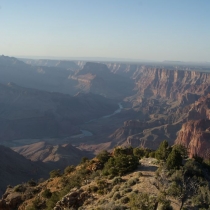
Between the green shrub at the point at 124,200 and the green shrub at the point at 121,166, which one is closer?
the green shrub at the point at 124,200

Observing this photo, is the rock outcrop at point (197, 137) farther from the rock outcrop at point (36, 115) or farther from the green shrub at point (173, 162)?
the rock outcrop at point (36, 115)

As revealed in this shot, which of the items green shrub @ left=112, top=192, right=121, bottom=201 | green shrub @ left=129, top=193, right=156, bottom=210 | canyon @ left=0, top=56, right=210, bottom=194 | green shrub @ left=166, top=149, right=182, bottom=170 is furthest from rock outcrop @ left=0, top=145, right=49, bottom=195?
green shrub @ left=129, top=193, right=156, bottom=210

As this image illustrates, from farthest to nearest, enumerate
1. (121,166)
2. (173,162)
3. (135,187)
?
(121,166), (173,162), (135,187)

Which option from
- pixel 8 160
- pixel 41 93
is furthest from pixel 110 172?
pixel 41 93

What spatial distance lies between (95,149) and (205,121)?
43.2 meters

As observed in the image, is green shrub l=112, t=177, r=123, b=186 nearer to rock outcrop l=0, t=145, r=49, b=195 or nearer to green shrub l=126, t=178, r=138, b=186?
green shrub l=126, t=178, r=138, b=186

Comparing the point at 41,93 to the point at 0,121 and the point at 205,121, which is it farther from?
the point at 205,121

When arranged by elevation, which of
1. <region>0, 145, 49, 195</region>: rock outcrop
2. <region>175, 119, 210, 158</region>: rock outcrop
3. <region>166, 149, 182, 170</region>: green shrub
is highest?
<region>166, 149, 182, 170</region>: green shrub

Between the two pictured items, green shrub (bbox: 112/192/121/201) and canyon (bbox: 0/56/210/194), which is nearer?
green shrub (bbox: 112/192/121/201)

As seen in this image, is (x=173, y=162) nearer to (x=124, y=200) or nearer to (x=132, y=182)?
(x=132, y=182)

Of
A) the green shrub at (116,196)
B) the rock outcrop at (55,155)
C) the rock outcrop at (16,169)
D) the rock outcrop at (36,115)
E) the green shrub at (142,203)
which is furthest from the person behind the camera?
the rock outcrop at (36,115)

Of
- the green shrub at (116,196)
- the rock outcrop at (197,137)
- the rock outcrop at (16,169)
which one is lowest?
the rock outcrop at (16,169)

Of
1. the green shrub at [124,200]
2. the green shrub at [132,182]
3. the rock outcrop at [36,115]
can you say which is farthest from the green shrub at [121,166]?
the rock outcrop at [36,115]

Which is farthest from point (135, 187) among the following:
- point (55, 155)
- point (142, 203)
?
point (55, 155)
